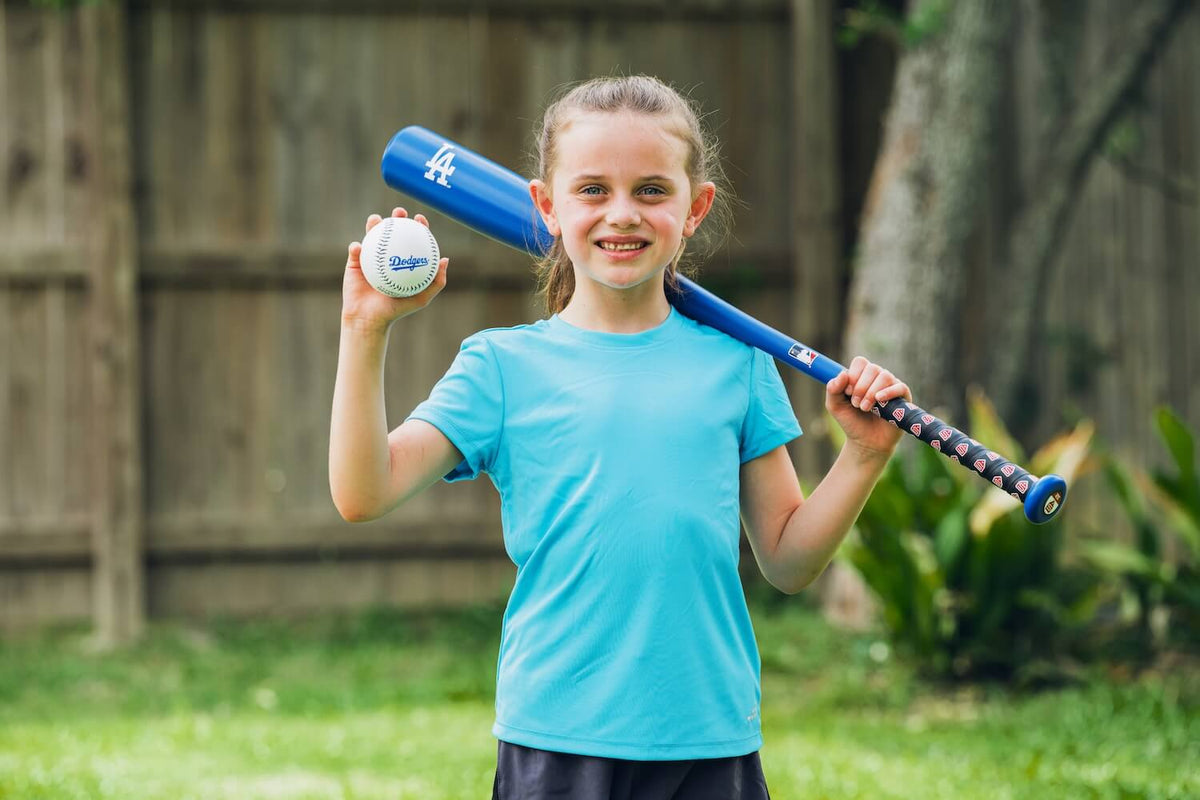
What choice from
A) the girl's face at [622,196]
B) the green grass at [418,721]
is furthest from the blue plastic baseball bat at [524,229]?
the green grass at [418,721]

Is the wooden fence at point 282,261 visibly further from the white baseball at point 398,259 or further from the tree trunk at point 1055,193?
the white baseball at point 398,259

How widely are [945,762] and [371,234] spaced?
103 inches

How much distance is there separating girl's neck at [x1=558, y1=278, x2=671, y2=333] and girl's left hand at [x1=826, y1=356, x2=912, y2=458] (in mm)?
279

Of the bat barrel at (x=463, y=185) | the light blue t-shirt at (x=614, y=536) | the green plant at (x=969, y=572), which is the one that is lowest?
the green plant at (x=969, y=572)

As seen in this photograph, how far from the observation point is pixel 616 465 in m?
1.90

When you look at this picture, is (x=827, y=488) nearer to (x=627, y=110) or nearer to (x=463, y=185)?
(x=627, y=110)

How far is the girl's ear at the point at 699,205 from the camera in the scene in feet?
6.83

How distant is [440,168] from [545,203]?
490 mm

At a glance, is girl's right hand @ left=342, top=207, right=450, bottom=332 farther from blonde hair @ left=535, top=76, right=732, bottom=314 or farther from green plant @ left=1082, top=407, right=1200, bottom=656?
green plant @ left=1082, top=407, right=1200, bottom=656

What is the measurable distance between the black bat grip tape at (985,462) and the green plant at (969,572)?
8.39 feet

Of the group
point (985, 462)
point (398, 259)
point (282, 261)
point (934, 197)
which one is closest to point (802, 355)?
point (985, 462)

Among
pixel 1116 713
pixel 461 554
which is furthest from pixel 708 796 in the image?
pixel 461 554

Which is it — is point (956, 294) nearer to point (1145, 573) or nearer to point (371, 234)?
point (1145, 573)

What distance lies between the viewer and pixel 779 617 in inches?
229
